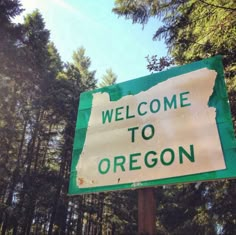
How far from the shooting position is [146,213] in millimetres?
2098

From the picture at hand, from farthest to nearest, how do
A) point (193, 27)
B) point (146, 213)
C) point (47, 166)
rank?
1. point (47, 166)
2. point (193, 27)
3. point (146, 213)

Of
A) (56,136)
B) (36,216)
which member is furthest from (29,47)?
(36,216)

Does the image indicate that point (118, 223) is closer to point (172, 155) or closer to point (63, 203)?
point (63, 203)

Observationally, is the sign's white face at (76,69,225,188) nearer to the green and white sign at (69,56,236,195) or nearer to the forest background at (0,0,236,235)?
the green and white sign at (69,56,236,195)

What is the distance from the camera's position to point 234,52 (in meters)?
4.52

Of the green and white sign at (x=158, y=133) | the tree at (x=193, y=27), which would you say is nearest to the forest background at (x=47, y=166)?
the tree at (x=193, y=27)

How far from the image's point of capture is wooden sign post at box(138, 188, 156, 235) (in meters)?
2.03

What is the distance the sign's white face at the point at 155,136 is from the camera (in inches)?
79.0

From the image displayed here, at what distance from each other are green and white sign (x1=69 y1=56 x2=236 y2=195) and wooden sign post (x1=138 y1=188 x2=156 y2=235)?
0.13 meters

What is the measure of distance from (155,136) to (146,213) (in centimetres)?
55

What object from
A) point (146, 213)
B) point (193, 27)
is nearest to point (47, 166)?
point (193, 27)

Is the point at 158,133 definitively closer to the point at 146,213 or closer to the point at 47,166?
the point at 146,213

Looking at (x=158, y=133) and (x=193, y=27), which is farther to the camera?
(x=193, y=27)

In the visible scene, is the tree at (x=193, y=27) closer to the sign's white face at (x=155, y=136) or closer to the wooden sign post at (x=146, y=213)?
the sign's white face at (x=155, y=136)
